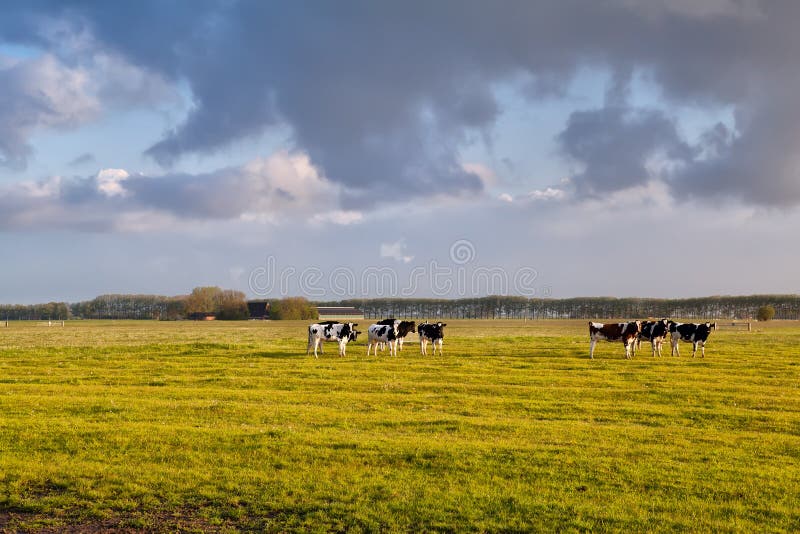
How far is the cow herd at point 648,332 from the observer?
37.9 m

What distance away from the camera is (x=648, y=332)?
4072cm

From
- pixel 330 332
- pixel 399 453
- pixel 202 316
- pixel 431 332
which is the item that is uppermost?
pixel 330 332

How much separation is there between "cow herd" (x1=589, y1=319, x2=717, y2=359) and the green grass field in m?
10.8

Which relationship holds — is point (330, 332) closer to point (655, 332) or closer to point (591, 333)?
point (591, 333)

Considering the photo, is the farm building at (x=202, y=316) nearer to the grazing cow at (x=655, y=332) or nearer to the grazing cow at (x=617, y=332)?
the grazing cow at (x=655, y=332)

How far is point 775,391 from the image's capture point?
2392 cm

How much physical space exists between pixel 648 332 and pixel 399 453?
32.1 m

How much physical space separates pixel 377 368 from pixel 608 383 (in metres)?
11.1

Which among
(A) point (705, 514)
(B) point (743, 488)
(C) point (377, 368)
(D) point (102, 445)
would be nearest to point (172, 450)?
(D) point (102, 445)

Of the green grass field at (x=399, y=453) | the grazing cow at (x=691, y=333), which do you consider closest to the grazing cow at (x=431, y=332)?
the green grass field at (x=399, y=453)

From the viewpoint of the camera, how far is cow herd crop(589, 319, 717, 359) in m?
37.9

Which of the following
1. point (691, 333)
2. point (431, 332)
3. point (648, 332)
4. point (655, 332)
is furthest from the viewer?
point (648, 332)

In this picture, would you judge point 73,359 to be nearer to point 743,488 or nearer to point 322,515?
point 322,515

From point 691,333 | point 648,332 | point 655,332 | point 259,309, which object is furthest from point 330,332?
point 259,309
